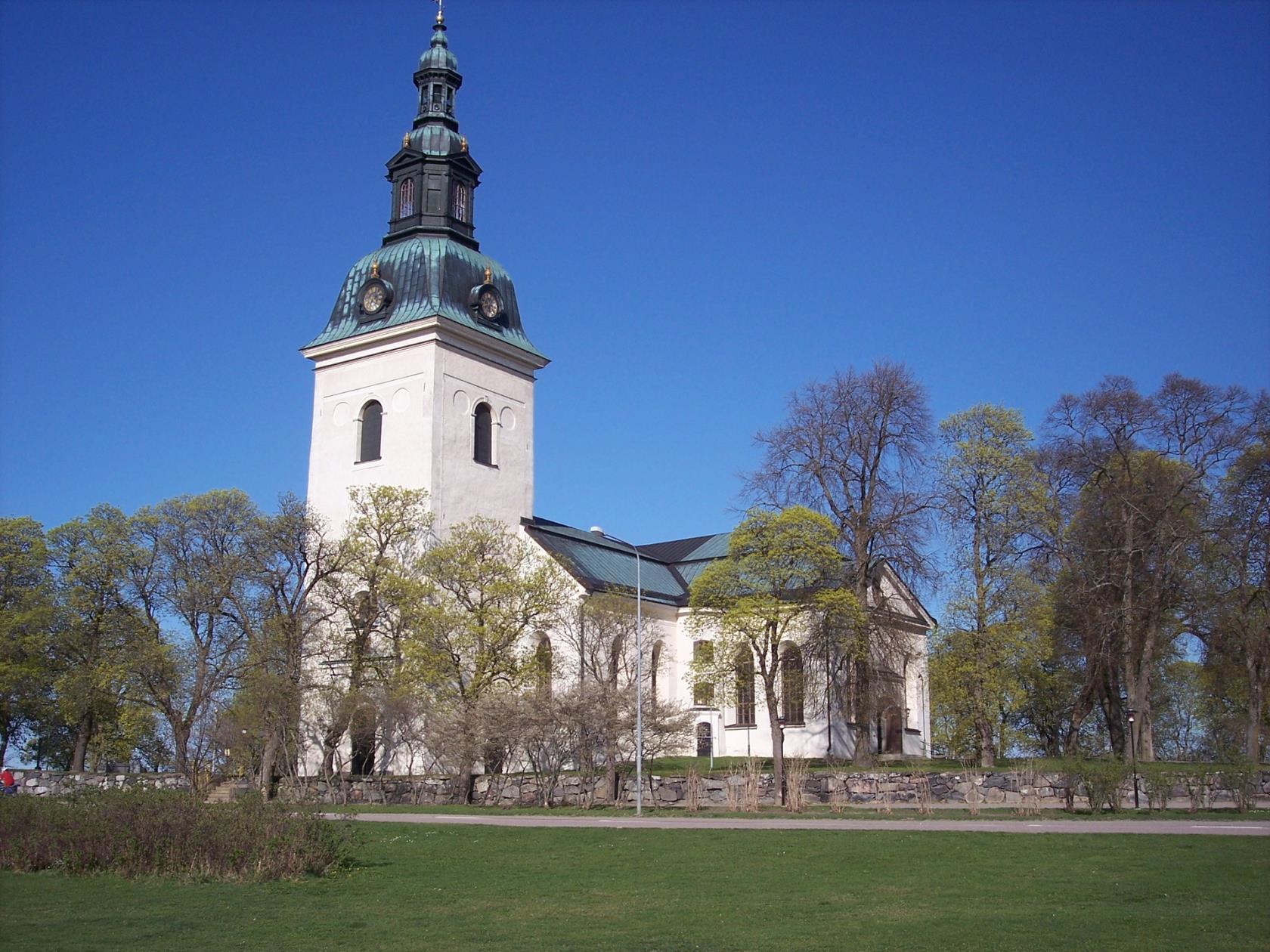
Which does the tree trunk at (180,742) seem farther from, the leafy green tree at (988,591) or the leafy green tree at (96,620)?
the leafy green tree at (988,591)

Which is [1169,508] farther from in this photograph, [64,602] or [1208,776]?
[64,602]

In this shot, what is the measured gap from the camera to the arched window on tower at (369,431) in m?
46.3

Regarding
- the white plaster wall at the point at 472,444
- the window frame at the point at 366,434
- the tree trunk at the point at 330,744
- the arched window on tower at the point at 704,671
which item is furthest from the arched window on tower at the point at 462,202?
the tree trunk at the point at 330,744

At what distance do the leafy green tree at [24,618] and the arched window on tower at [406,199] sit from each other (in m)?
18.5

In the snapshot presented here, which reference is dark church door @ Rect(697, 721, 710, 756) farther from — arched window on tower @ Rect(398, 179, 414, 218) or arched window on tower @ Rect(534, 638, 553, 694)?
arched window on tower @ Rect(398, 179, 414, 218)

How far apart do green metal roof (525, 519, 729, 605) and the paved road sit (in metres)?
17.3

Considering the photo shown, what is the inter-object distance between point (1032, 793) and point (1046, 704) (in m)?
20.4

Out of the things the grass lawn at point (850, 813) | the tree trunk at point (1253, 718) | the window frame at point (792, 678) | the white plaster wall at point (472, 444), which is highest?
the white plaster wall at point (472, 444)

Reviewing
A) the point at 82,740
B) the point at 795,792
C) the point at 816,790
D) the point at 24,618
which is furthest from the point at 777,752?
the point at 82,740

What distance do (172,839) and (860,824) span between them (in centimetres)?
1345

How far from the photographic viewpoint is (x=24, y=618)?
43969mm

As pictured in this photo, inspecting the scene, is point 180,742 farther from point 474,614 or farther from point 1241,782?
point 1241,782

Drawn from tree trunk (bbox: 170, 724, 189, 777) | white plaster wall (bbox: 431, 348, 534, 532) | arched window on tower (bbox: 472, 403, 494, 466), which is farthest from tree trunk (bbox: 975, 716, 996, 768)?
tree trunk (bbox: 170, 724, 189, 777)

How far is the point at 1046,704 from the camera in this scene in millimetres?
47719
